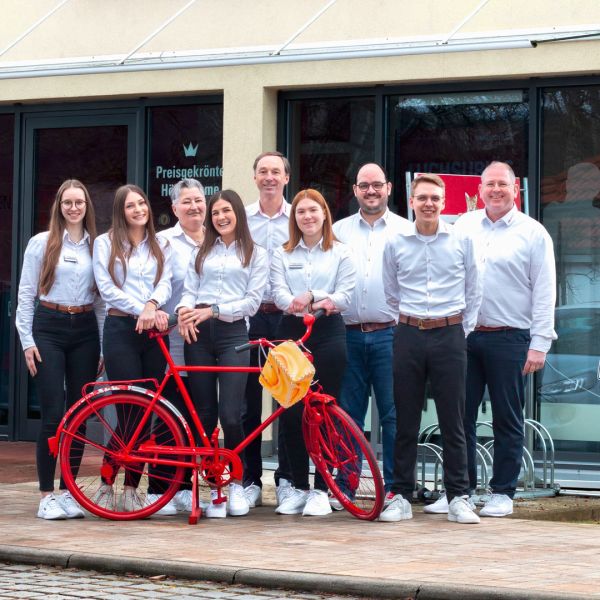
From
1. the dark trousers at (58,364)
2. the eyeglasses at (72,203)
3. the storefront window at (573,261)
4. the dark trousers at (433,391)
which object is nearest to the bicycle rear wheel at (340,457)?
the dark trousers at (433,391)

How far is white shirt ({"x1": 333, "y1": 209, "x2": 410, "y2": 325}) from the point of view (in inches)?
365

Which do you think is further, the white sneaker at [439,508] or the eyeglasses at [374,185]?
the eyeglasses at [374,185]

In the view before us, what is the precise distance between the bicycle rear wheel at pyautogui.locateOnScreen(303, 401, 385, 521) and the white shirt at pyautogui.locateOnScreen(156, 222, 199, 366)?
946 millimetres

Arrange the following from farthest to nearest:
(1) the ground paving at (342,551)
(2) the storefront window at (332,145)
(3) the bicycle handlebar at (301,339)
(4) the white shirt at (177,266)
Answer: (2) the storefront window at (332,145)
(4) the white shirt at (177,266)
(3) the bicycle handlebar at (301,339)
(1) the ground paving at (342,551)

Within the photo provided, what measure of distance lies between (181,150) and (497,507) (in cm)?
558

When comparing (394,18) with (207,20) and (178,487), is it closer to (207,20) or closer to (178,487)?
(207,20)

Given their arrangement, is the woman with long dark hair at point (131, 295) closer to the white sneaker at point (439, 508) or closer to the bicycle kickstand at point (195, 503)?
the bicycle kickstand at point (195, 503)

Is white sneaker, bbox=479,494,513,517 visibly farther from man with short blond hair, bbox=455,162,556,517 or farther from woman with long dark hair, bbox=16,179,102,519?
woman with long dark hair, bbox=16,179,102,519

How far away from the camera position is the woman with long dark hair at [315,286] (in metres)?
8.88

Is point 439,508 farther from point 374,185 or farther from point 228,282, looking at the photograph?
point 374,185

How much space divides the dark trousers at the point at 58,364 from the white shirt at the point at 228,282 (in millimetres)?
630

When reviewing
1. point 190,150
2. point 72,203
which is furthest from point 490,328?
point 190,150

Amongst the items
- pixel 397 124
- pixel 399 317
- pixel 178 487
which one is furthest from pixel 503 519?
pixel 397 124

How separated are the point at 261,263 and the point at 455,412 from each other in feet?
4.70
